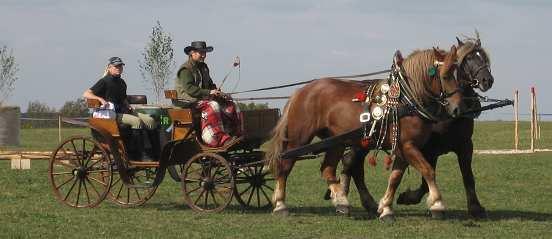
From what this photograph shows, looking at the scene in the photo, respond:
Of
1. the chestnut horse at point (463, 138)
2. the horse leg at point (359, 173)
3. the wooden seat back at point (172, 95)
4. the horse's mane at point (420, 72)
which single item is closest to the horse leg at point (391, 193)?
the chestnut horse at point (463, 138)

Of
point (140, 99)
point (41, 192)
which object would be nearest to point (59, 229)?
point (140, 99)

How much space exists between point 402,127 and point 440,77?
2.17 ft

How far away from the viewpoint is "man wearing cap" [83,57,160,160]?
1285 cm

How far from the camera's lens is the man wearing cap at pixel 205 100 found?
40.0ft

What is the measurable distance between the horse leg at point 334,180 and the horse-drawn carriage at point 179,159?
79 cm

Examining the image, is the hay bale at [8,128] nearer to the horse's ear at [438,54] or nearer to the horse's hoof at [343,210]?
the horse's hoof at [343,210]

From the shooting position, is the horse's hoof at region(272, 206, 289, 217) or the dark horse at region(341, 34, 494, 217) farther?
the horse's hoof at region(272, 206, 289, 217)

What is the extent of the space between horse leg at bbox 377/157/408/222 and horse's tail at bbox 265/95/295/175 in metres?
1.42

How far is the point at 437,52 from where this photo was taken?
1109 centimetres

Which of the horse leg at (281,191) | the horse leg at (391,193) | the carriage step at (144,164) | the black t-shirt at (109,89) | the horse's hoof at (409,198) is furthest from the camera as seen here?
the black t-shirt at (109,89)

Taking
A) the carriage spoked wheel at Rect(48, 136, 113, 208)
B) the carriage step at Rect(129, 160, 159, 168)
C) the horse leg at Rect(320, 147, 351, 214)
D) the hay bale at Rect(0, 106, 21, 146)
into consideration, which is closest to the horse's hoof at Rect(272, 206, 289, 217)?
the horse leg at Rect(320, 147, 351, 214)

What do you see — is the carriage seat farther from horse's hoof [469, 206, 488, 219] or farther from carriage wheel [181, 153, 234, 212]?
horse's hoof [469, 206, 488, 219]

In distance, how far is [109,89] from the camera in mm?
12914

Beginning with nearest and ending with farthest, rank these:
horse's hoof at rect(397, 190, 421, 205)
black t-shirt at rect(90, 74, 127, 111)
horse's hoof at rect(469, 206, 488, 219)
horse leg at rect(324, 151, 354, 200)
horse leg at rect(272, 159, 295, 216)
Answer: horse's hoof at rect(469, 206, 488, 219) → horse leg at rect(272, 159, 295, 216) → horse's hoof at rect(397, 190, 421, 205) → horse leg at rect(324, 151, 354, 200) → black t-shirt at rect(90, 74, 127, 111)
